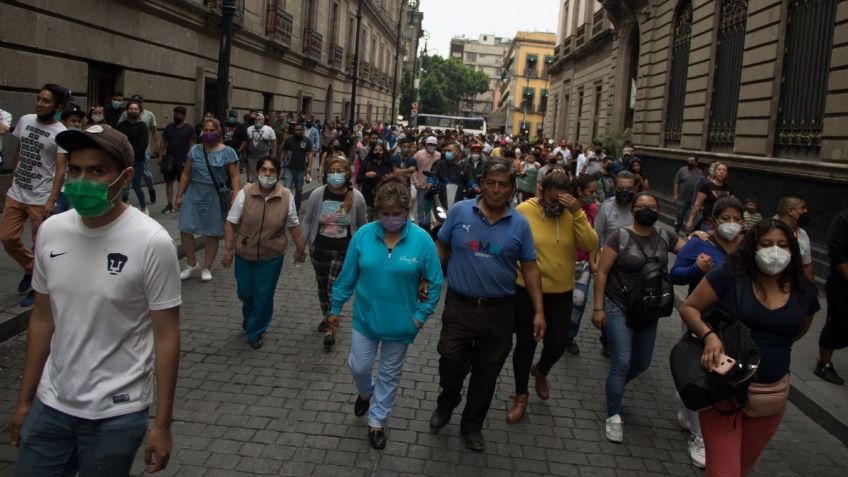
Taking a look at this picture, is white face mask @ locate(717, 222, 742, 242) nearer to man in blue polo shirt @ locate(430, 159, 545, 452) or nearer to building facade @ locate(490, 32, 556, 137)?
man in blue polo shirt @ locate(430, 159, 545, 452)

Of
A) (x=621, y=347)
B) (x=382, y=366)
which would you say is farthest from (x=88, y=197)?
(x=621, y=347)

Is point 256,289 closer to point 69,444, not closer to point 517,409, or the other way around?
point 517,409

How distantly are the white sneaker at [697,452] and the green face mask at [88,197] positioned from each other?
3.75m

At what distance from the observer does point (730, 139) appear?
1625 cm

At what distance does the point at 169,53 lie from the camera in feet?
55.2

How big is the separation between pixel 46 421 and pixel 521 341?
126 inches

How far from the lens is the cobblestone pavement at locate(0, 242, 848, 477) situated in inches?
168

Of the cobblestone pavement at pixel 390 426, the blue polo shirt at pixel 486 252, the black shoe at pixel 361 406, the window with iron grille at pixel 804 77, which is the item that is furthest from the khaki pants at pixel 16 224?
the window with iron grille at pixel 804 77

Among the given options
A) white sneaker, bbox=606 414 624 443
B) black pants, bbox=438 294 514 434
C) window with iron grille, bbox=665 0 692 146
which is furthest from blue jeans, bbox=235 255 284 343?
window with iron grille, bbox=665 0 692 146

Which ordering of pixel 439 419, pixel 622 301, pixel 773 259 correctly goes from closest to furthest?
pixel 773 259, pixel 439 419, pixel 622 301

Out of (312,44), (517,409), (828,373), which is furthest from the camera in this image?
(312,44)

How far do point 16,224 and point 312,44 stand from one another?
79.8 feet

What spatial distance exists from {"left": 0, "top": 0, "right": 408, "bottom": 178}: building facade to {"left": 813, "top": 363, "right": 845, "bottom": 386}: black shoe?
11.0 m

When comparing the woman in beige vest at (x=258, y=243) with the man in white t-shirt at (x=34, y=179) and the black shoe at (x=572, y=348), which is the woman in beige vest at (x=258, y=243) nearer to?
the man in white t-shirt at (x=34, y=179)
